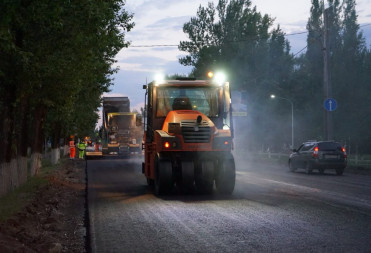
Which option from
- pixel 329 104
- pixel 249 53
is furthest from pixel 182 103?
pixel 249 53

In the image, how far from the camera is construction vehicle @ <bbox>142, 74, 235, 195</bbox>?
59.9 ft

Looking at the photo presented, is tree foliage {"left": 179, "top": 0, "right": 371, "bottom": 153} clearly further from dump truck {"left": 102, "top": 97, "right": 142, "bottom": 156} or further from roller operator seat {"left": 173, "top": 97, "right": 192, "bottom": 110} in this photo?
roller operator seat {"left": 173, "top": 97, "right": 192, "bottom": 110}

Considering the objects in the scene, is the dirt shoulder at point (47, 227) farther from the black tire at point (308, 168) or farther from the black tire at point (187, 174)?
the black tire at point (308, 168)

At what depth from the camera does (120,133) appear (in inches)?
1975

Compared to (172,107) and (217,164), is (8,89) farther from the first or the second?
(217,164)

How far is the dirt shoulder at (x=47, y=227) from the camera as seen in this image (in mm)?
9430

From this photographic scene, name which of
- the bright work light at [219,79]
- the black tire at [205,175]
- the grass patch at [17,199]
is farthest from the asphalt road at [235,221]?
the bright work light at [219,79]

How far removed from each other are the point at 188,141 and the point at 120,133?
3216cm

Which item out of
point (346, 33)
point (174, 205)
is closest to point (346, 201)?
point (174, 205)

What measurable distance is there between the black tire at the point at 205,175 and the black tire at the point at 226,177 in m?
0.28

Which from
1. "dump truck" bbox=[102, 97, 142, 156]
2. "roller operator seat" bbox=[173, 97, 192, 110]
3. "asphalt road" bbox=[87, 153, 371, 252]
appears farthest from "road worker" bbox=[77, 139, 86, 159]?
"roller operator seat" bbox=[173, 97, 192, 110]

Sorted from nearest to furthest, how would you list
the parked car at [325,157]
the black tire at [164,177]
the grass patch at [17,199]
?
the grass patch at [17,199] < the black tire at [164,177] < the parked car at [325,157]

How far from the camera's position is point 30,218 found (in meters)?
12.9

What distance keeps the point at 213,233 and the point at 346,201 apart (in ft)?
20.7
